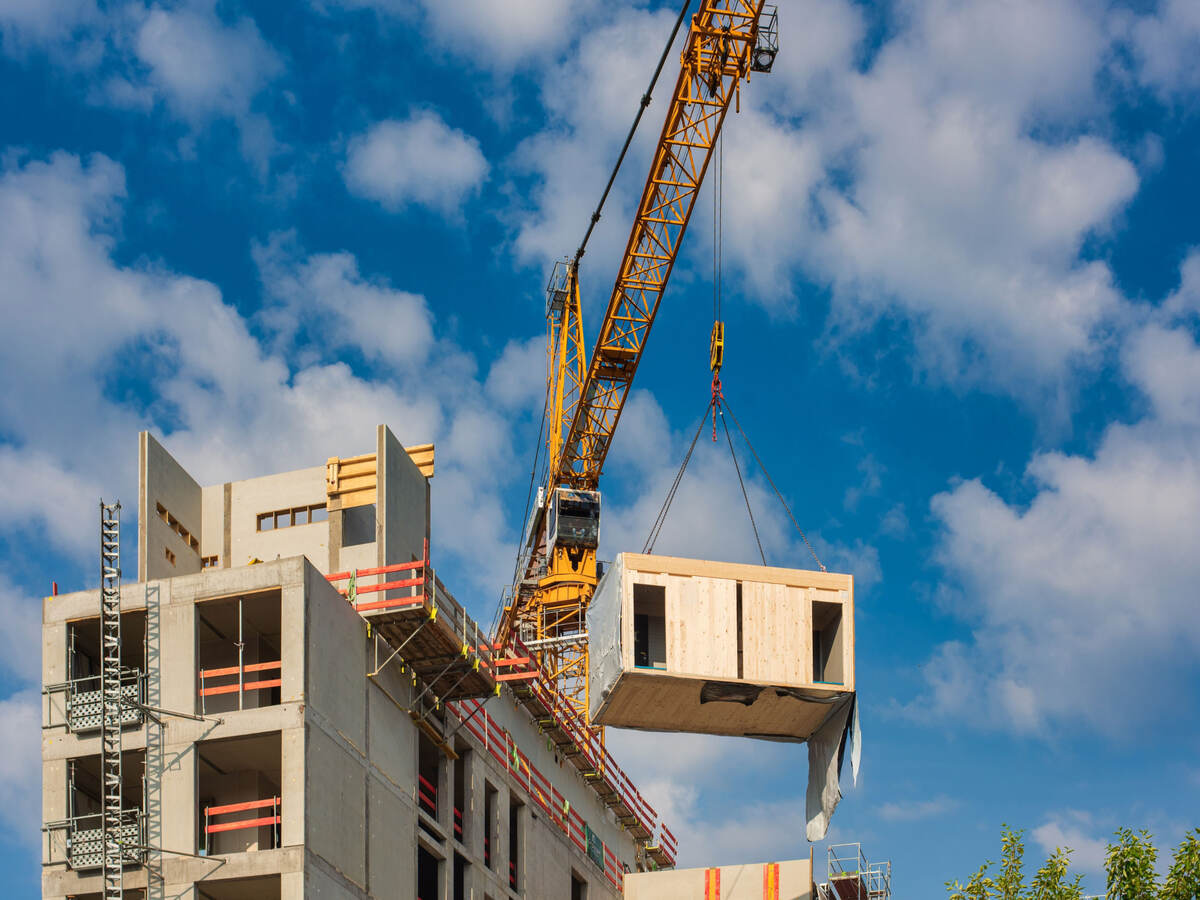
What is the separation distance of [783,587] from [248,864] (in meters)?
12.8

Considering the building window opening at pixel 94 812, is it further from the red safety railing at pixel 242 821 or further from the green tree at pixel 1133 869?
the green tree at pixel 1133 869

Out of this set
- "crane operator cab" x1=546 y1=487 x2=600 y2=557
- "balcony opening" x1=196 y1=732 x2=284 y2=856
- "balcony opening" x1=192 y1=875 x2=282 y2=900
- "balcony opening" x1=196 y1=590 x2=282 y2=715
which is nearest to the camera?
"balcony opening" x1=192 y1=875 x2=282 y2=900

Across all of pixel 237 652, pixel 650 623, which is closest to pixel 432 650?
pixel 237 652

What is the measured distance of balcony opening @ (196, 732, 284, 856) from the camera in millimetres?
40594

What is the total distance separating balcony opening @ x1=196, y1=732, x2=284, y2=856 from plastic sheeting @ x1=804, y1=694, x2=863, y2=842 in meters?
11.4

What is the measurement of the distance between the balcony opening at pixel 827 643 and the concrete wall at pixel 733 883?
14.0 metres

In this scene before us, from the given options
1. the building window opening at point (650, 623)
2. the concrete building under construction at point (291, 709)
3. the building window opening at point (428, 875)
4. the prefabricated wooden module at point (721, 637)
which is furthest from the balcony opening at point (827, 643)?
the building window opening at point (428, 875)

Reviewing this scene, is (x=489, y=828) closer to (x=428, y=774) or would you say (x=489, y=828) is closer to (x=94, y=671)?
(x=428, y=774)

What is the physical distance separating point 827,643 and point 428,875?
14.9 meters

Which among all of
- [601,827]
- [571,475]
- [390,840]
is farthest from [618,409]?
[390,840]

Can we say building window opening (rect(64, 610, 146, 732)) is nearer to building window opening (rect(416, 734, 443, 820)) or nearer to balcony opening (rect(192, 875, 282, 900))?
balcony opening (rect(192, 875, 282, 900))

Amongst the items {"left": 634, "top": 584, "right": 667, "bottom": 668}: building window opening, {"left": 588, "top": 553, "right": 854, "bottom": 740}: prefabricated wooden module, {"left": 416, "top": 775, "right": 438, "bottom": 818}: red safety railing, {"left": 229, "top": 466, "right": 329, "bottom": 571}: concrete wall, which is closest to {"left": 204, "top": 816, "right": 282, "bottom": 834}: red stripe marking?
{"left": 416, "top": 775, "right": 438, "bottom": 818}: red safety railing

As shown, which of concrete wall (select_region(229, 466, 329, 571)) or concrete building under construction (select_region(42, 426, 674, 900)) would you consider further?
concrete wall (select_region(229, 466, 329, 571))

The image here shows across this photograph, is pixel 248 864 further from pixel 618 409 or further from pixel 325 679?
pixel 618 409
